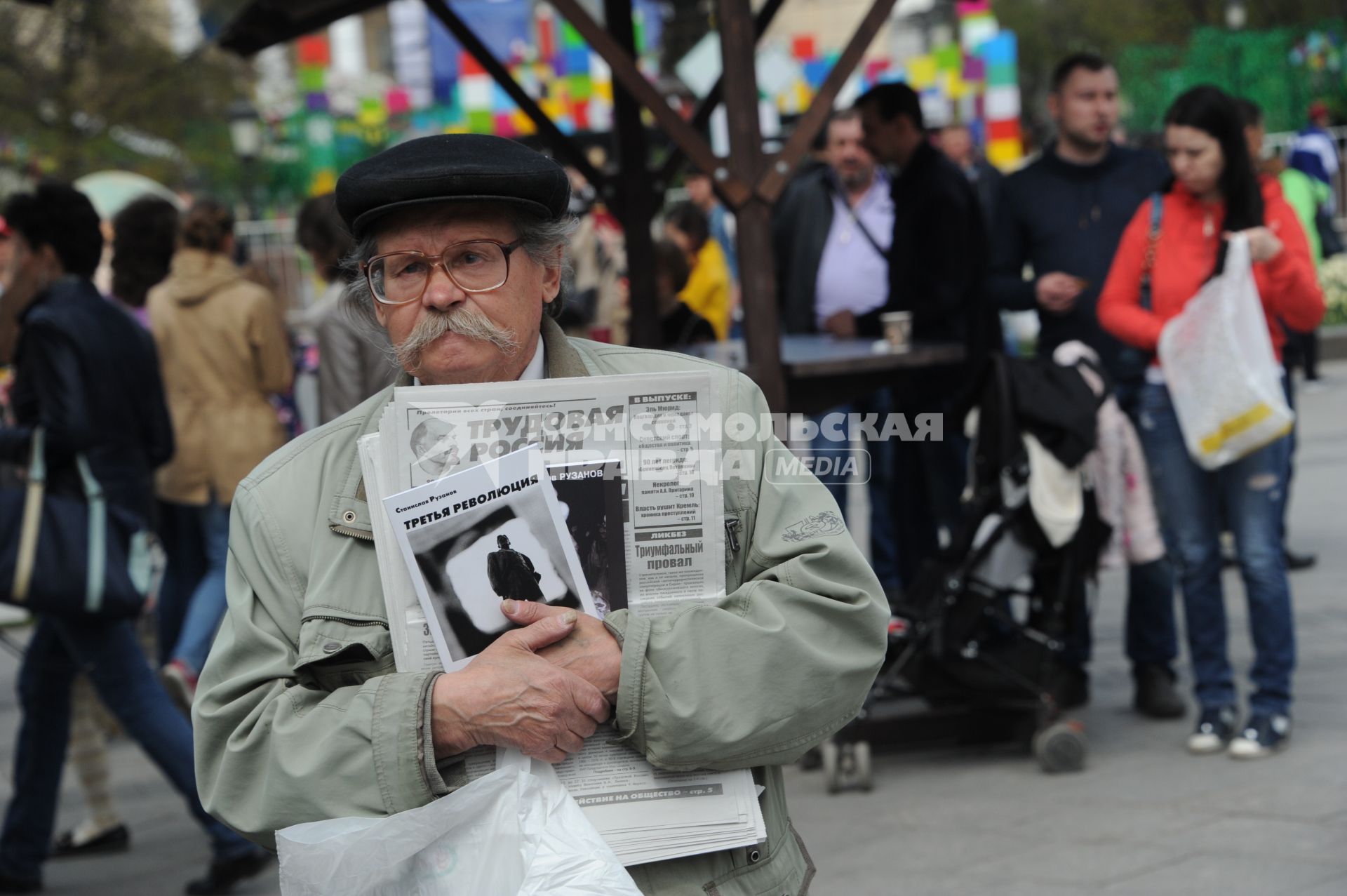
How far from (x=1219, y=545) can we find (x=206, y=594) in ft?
12.6

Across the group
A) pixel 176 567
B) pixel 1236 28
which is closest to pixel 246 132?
pixel 176 567

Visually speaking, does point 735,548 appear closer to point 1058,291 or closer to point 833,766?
point 833,766

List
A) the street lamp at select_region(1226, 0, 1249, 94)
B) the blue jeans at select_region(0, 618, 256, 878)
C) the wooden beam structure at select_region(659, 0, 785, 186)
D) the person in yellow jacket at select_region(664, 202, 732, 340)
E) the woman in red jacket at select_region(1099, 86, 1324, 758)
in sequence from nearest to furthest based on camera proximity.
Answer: the blue jeans at select_region(0, 618, 256, 878) → the woman in red jacket at select_region(1099, 86, 1324, 758) → the wooden beam structure at select_region(659, 0, 785, 186) → the person in yellow jacket at select_region(664, 202, 732, 340) → the street lamp at select_region(1226, 0, 1249, 94)

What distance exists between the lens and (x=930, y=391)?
643 cm

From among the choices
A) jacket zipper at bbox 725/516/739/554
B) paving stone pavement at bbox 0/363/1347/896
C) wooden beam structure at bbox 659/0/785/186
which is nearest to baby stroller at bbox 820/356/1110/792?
paving stone pavement at bbox 0/363/1347/896

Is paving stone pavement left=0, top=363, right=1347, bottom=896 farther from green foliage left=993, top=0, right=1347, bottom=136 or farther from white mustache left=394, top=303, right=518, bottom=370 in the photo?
green foliage left=993, top=0, right=1347, bottom=136

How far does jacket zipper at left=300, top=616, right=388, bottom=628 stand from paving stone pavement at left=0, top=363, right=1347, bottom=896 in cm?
256

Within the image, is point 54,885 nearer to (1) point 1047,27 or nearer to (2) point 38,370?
(2) point 38,370

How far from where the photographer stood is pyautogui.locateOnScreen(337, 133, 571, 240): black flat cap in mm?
2162

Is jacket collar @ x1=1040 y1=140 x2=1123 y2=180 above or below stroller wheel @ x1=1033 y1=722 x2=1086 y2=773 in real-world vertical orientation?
above

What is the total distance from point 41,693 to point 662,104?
Answer: 267cm

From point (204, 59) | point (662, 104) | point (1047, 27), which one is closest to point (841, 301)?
point (662, 104)

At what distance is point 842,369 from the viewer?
5258 mm

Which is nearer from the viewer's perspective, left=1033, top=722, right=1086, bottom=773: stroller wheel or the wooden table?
left=1033, top=722, right=1086, bottom=773: stroller wheel
